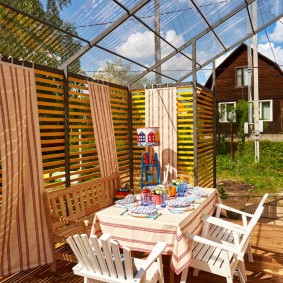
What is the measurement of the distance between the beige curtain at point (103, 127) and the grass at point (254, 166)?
4.64 m

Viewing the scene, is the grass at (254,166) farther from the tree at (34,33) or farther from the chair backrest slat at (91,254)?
the chair backrest slat at (91,254)

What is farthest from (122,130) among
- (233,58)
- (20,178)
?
(233,58)

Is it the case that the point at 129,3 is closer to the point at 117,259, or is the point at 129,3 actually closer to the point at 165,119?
the point at 165,119

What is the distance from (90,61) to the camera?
5.55m

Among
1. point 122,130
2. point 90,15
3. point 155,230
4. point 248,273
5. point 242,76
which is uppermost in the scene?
point 242,76

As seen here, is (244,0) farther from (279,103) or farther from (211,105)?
(279,103)

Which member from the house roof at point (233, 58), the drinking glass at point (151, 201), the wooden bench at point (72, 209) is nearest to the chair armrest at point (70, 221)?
the wooden bench at point (72, 209)

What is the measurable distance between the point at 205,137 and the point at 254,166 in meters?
5.00

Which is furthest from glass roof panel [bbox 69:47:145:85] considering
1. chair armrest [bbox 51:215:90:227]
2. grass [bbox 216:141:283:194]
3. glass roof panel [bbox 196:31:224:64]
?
grass [bbox 216:141:283:194]

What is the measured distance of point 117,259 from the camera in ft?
7.66

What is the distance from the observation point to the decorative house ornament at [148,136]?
5.65 m

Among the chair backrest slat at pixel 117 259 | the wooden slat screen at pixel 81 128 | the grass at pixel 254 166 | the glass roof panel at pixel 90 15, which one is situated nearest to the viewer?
the chair backrest slat at pixel 117 259

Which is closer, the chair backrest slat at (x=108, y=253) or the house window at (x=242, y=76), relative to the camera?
the chair backrest slat at (x=108, y=253)

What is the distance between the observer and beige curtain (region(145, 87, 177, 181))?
21.0 ft
